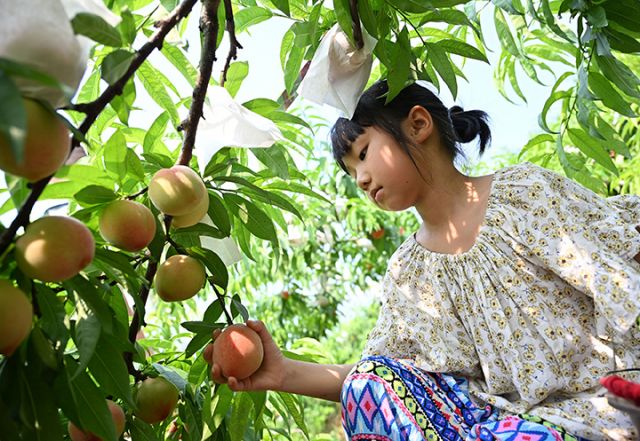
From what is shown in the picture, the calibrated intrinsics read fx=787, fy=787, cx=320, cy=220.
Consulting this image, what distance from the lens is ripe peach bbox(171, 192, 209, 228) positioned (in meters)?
0.85

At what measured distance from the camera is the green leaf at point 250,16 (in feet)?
3.74

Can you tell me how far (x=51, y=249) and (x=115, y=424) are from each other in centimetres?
26

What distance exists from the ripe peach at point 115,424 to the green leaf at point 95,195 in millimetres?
211

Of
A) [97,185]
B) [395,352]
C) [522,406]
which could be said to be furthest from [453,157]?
[97,185]

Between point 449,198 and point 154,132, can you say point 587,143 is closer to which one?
point 449,198

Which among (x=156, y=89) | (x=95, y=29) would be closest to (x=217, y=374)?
(x=156, y=89)

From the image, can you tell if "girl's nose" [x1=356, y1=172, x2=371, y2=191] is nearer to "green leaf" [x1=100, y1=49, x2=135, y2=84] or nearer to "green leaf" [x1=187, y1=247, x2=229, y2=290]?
"green leaf" [x1=187, y1=247, x2=229, y2=290]

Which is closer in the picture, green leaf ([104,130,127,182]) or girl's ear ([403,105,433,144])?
green leaf ([104,130,127,182])

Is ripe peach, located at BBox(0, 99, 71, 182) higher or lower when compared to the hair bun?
lower

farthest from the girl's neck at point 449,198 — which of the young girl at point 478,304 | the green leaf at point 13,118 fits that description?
the green leaf at point 13,118

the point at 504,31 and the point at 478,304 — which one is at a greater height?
the point at 504,31

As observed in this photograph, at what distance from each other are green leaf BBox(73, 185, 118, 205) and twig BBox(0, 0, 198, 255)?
0.09 metres

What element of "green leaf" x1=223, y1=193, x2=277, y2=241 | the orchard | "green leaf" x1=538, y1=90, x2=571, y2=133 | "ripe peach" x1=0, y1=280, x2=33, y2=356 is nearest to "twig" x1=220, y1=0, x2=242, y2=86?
the orchard

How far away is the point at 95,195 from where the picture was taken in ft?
2.62
